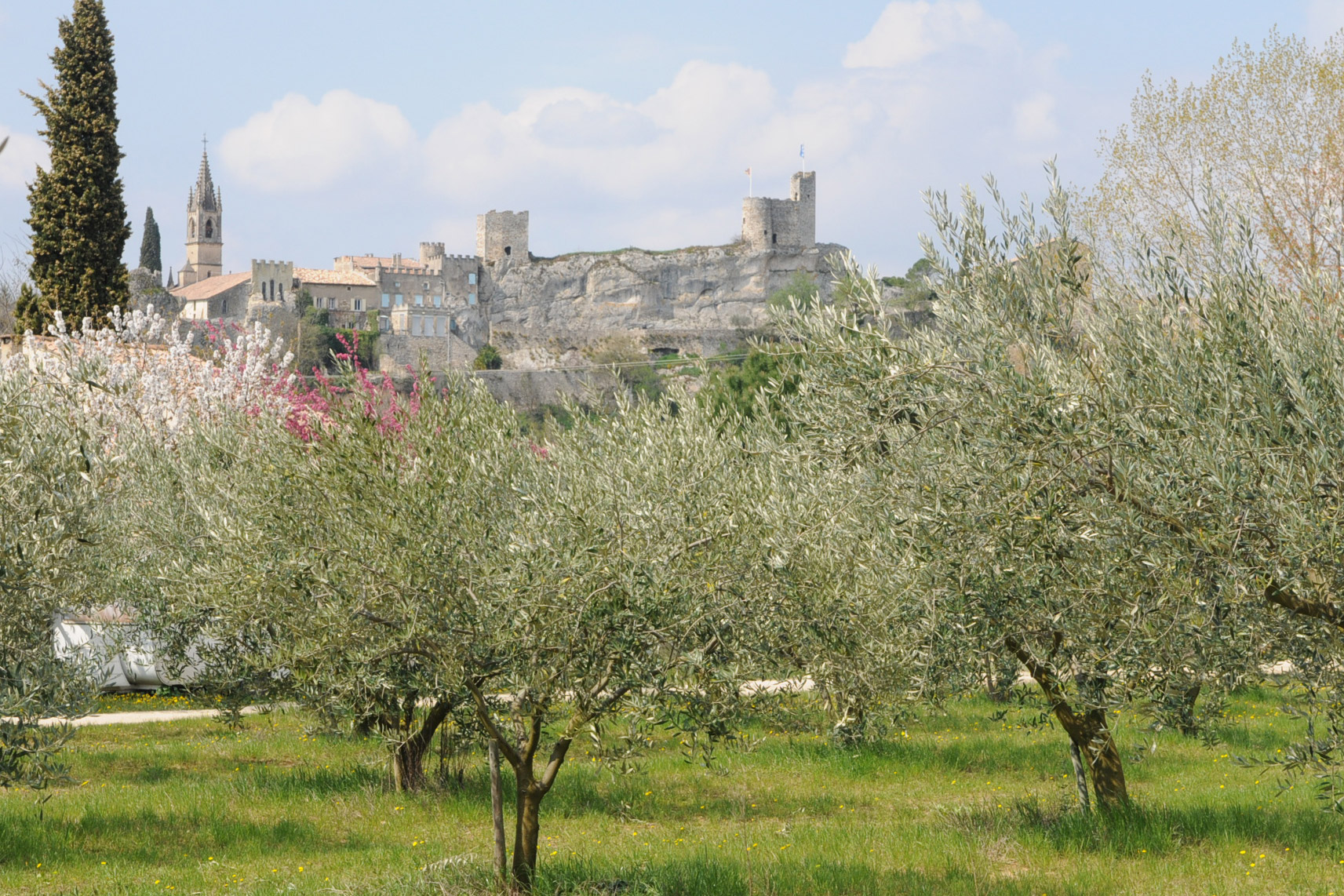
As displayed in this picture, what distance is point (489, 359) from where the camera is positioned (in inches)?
3632

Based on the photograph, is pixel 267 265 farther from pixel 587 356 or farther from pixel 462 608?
pixel 462 608

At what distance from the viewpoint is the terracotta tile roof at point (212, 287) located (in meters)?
96.0

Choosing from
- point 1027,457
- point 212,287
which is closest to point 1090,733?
point 1027,457

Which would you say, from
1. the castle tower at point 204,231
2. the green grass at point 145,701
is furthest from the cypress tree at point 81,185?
the castle tower at point 204,231

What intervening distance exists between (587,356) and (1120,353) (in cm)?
8800

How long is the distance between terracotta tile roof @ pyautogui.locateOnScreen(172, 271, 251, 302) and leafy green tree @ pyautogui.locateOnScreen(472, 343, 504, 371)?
21.2 metres

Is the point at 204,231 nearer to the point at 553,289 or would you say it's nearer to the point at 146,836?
the point at 553,289

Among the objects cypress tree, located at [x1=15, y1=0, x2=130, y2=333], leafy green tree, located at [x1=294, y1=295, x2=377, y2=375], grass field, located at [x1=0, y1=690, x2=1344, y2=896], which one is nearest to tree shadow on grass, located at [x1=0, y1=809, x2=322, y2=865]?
grass field, located at [x1=0, y1=690, x2=1344, y2=896]

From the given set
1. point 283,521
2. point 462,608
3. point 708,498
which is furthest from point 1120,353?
point 283,521

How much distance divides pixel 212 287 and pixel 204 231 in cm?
2336

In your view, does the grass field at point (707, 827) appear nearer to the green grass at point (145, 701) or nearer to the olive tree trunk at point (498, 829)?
the olive tree trunk at point (498, 829)

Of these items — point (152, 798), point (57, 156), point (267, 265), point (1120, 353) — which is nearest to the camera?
point (1120, 353)

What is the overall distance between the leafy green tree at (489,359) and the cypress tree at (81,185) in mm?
59077

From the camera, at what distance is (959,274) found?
770 centimetres
